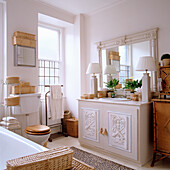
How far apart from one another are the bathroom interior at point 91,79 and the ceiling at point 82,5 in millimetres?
20

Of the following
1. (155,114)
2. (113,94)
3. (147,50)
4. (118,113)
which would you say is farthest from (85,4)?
(155,114)

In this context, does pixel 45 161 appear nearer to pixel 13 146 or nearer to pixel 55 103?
pixel 13 146

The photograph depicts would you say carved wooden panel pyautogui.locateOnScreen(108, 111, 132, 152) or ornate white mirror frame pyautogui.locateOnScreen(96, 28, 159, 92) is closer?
carved wooden panel pyautogui.locateOnScreen(108, 111, 132, 152)

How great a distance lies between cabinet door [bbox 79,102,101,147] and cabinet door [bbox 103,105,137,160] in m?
0.20

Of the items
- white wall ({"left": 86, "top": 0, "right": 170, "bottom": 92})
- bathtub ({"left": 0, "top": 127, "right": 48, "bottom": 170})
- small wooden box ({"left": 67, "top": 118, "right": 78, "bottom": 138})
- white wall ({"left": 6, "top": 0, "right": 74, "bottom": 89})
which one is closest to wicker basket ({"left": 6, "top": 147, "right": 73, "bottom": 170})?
bathtub ({"left": 0, "top": 127, "right": 48, "bottom": 170})

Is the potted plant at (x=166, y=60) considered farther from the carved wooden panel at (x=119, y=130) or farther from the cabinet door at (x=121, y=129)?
the carved wooden panel at (x=119, y=130)

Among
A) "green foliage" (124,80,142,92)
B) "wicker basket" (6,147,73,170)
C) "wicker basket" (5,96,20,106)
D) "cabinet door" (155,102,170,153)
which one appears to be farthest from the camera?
"green foliage" (124,80,142,92)

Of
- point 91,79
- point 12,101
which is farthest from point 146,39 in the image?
point 12,101

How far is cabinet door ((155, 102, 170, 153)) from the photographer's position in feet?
7.88

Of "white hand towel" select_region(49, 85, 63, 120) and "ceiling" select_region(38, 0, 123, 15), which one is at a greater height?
"ceiling" select_region(38, 0, 123, 15)

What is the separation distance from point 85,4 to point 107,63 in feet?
4.29

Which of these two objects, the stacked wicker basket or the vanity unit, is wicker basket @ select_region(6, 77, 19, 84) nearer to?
the vanity unit

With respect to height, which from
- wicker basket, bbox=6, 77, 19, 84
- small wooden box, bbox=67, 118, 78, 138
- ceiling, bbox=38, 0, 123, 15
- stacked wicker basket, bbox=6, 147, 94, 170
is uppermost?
ceiling, bbox=38, 0, 123, 15

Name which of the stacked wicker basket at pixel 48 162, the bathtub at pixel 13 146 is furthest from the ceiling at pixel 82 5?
the stacked wicker basket at pixel 48 162
